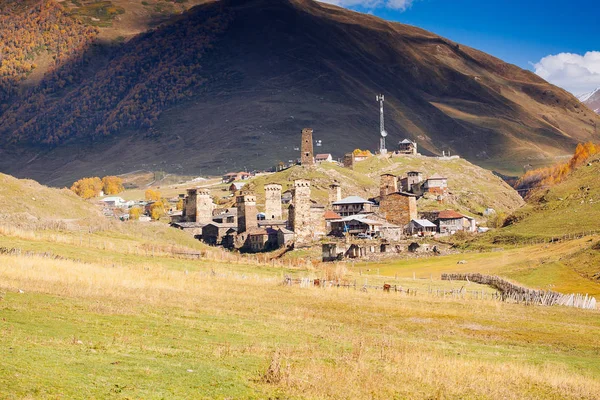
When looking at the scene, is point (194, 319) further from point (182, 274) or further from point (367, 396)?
point (182, 274)

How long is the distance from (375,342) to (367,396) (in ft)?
34.0

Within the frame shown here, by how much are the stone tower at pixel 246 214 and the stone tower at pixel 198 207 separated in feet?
36.9

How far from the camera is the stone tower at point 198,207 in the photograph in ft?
457

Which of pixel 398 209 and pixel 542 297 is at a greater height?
pixel 398 209

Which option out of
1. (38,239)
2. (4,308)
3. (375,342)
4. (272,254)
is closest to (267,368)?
(375,342)

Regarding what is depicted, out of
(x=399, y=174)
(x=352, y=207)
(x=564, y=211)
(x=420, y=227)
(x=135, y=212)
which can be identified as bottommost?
(x=420, y=227)

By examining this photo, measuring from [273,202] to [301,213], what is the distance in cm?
1841

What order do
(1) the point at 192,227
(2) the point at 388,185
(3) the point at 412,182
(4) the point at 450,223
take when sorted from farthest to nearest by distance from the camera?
(3) the point at 412,182, (2) the point at 388,185, (4) the point at 450,223, (1) the point at 192,227

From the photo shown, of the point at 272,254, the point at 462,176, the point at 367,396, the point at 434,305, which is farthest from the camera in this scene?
the point at 462,176

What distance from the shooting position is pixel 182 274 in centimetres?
5562

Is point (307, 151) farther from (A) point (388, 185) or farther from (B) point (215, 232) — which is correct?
(B) point (215, 232)

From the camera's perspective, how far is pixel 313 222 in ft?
411

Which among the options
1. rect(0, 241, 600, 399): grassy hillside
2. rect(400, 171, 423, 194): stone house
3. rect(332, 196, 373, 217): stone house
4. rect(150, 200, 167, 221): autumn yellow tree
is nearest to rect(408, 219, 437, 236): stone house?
rect(332, 196, 373, 217): stone house

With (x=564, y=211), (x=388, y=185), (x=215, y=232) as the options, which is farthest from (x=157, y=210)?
(x=564, y=211)
